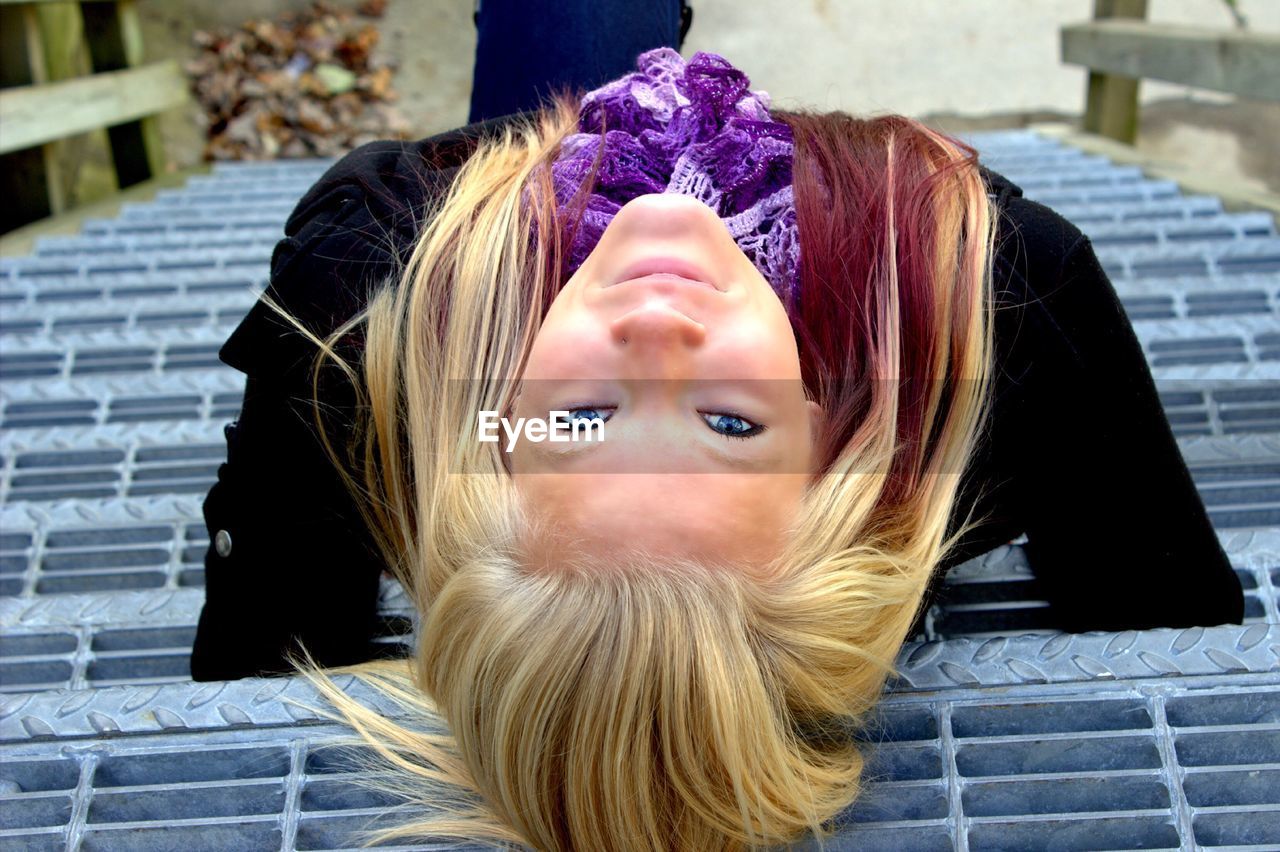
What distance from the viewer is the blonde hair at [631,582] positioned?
1.16 meters

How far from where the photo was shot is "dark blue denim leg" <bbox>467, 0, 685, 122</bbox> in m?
2.49

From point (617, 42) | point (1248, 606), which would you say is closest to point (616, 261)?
point (1248, 606)

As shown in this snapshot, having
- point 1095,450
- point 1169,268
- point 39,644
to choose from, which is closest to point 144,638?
point 39,644

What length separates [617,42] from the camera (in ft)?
8.22

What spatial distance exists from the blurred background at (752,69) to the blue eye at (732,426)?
207 inches

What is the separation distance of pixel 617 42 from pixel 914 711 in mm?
1733

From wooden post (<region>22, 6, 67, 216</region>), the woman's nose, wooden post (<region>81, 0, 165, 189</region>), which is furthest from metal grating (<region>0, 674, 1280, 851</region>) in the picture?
wooden post (<region>81, 0, 165, 189</region>)

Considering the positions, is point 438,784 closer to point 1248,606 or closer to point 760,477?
point 760,477

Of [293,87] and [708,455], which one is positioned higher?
[708,455]

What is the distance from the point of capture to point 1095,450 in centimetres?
162

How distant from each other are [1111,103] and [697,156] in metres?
3.96

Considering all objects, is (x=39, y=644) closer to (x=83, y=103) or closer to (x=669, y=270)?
(x=669, y=270)

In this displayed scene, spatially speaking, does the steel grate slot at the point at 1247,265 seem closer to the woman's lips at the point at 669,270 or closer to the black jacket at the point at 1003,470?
the black jacket at the point at 1003,470

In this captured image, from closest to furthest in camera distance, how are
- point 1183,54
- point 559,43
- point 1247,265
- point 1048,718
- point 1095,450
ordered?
point 1048,718 < point 1095,450 < point 559,43 < point 1247,265 < point 1183,54
